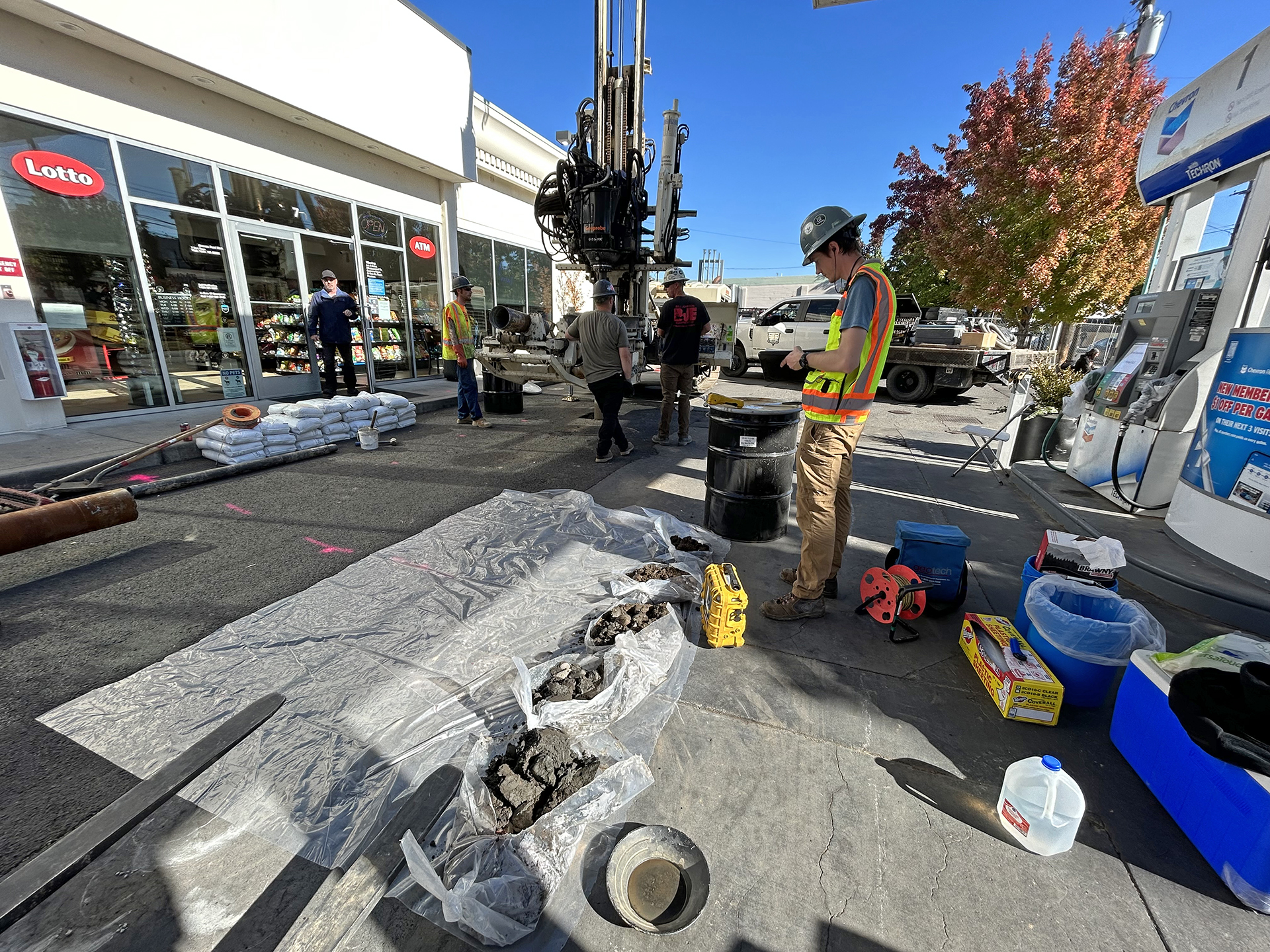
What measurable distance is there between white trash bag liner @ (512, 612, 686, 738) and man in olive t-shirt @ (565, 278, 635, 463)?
342cm

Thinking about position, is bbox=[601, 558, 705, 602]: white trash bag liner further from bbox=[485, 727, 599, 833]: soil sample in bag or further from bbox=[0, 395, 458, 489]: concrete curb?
bbox=[0, 395, 458, 489]: concrete curb

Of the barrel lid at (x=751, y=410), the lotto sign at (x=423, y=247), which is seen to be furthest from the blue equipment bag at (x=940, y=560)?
the lotto sign at (x=423, y=247)

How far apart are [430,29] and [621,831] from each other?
13.0 metres

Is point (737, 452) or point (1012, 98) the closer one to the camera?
point (737, 452)

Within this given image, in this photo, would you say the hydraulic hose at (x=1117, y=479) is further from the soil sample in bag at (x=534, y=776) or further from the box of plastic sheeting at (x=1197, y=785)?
the soil sample in bag at (x=534, y=776)

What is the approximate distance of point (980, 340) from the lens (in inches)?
388

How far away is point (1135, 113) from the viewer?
31.2 feet

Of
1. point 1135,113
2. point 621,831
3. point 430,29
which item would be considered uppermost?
point 430,29

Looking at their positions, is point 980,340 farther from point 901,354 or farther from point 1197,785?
point 1197,785

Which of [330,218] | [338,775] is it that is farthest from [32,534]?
[330,218]

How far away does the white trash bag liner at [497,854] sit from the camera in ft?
4.53

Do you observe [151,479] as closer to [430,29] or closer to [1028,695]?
[1028,695]

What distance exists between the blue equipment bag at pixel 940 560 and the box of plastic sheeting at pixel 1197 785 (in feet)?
3.13

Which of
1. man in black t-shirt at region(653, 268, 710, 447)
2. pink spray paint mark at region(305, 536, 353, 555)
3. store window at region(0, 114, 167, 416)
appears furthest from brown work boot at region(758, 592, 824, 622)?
store window at region(0, 114, 167, 416)
